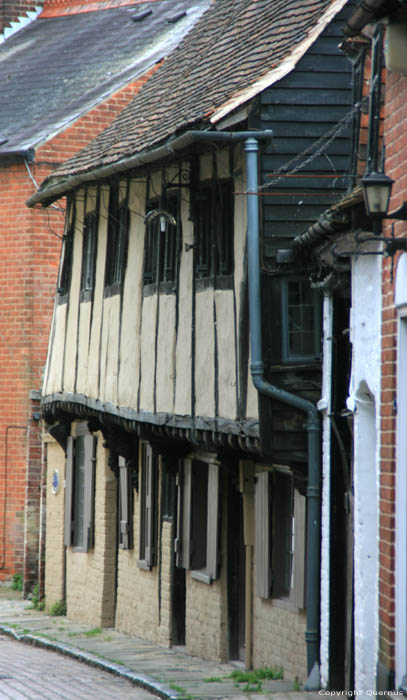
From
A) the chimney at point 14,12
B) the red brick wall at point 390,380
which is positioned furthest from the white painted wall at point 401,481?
the chimney at point 14,12

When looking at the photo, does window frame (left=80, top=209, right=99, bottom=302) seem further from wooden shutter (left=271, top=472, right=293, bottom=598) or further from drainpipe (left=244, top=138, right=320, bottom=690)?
drainpipe (left=244, top=138, right=320, bottom=690)

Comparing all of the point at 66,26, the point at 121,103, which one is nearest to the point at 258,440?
the point at 121,103

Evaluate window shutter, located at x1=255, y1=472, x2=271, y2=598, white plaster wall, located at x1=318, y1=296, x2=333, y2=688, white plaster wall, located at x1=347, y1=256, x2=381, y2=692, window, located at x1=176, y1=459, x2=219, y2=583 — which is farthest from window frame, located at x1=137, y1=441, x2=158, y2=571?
white plaster wall, located at x1=347, y1=256, x2=381, y2=692

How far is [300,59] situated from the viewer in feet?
40.2

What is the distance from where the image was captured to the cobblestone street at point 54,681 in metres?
11.6

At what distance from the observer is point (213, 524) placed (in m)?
14.0

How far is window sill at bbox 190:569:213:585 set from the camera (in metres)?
14.0

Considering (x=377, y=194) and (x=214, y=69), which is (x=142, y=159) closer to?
(x=214, y=69)

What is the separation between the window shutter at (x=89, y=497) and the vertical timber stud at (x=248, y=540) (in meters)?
5.59

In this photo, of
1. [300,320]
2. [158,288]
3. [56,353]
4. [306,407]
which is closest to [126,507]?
[56,353]

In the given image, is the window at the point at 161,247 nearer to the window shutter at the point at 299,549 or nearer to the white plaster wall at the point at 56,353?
the window shutter at the point at 299,549

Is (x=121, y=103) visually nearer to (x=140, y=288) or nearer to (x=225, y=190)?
(x=140, y=288)

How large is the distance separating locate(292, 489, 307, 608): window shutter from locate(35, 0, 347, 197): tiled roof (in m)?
3.59

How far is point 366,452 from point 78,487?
10.7 metres
